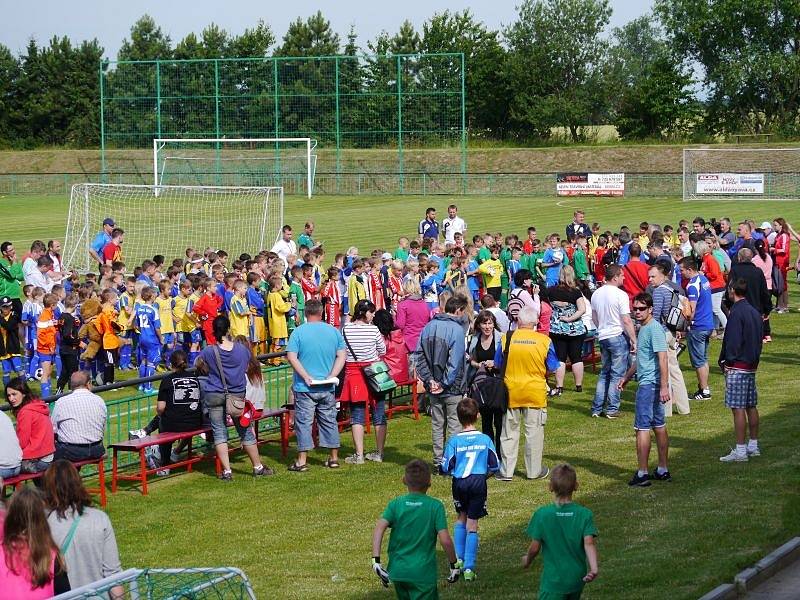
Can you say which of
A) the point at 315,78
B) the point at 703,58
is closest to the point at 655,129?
the point at 703,58

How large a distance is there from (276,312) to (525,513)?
9.35 meters

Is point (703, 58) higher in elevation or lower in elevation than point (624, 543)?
higher

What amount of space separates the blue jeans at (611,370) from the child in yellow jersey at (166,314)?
6.91 metres

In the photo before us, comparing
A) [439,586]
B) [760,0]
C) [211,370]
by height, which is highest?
[760,0]

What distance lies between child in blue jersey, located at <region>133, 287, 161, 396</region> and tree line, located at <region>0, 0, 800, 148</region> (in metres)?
51.3

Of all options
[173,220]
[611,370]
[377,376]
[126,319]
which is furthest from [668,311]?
[173,220]

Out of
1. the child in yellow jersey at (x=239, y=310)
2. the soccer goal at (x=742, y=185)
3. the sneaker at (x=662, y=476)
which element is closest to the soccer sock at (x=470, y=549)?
the sneaker at (x=662, y=476)

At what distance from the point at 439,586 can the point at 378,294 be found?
10813 millimetres

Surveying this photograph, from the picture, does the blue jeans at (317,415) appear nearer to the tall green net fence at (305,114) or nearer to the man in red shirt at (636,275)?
the man in red shirt at (636,275)

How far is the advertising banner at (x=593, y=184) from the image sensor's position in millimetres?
51406

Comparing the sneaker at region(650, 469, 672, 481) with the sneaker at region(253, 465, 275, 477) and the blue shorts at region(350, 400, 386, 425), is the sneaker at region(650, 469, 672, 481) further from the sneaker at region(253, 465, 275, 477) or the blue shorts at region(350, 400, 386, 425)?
the sneaker at region(253, 465, 275, 477)

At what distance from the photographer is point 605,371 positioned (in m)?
14.7

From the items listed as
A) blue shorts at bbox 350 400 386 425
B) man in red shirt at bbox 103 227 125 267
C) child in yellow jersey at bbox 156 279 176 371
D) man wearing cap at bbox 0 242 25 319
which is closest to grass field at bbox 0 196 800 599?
blue shorts at bbox 350 400 386 425

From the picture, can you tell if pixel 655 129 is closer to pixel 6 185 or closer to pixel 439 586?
pixel 6 185
